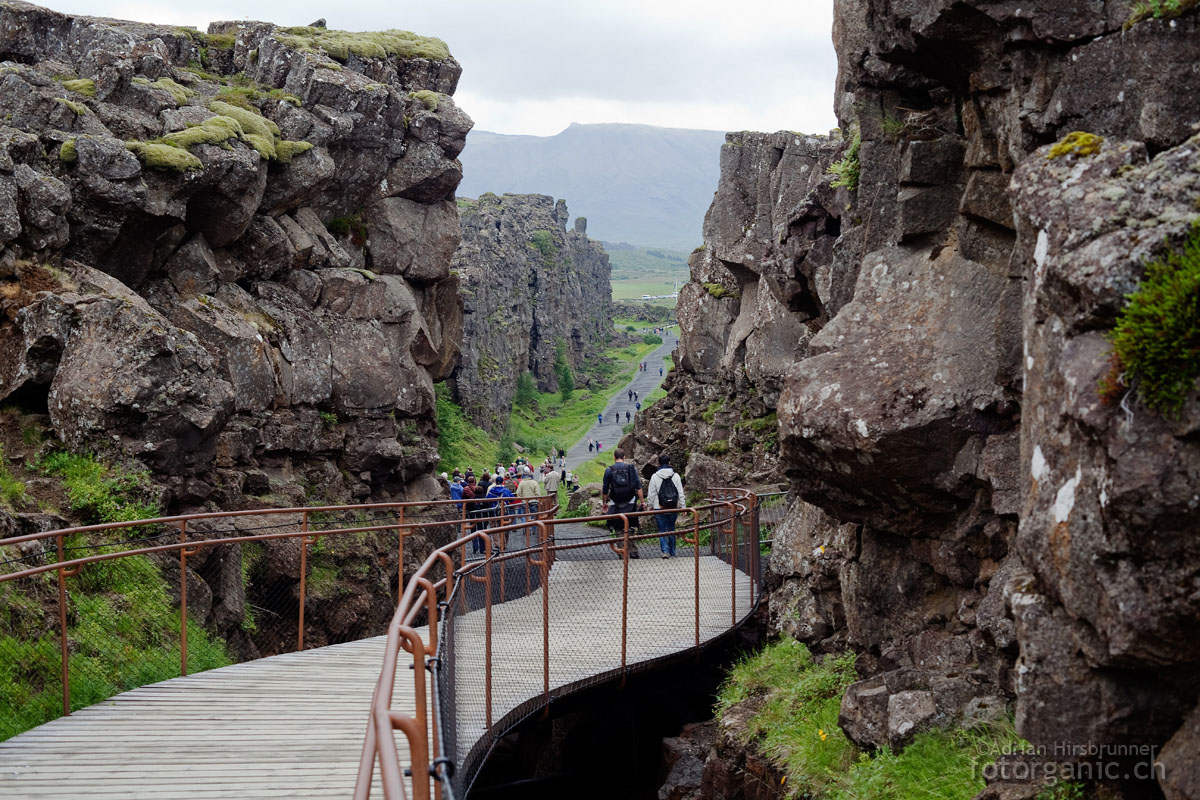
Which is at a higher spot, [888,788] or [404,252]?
[404,252]

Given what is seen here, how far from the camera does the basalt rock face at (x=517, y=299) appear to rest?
66.4 metres

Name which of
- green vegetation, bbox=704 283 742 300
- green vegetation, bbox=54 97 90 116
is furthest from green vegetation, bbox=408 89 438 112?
green vegetation, bbox=704 283 742 300

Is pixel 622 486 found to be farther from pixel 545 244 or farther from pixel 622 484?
pixel 545 244

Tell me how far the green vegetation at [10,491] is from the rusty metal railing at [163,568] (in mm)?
908

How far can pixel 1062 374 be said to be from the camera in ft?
18.1

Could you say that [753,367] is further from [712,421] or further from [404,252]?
[404,252]

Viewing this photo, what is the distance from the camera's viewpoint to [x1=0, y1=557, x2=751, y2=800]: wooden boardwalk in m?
7.29

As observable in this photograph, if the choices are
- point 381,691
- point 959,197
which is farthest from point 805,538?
point 381,691

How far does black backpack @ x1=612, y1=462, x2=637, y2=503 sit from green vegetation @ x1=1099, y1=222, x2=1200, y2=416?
1239 cm

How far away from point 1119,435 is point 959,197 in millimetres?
4772

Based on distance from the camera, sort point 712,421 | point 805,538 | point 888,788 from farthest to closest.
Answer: point 712,421
point 805,538
point 888,788

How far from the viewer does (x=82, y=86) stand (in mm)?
19953

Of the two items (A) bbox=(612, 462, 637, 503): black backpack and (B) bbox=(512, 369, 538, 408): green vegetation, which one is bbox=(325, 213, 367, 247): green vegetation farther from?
(B) bbox=(512, 369, 538, 408): green vegetation

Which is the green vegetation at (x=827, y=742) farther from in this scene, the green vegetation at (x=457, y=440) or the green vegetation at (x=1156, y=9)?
the green vegetation at (x=457, y=440)
